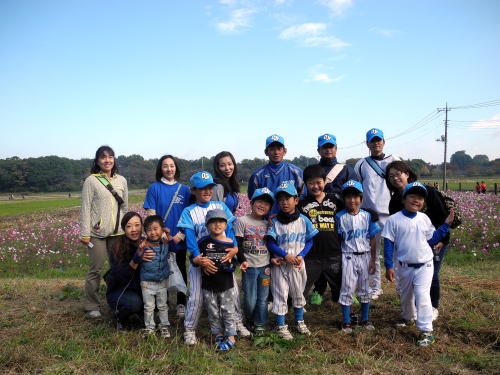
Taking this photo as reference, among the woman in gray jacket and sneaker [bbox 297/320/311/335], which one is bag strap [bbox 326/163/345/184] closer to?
sneaker [bbox 297/320/311/335]

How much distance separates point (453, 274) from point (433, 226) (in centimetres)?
363

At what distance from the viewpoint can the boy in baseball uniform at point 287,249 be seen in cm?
436

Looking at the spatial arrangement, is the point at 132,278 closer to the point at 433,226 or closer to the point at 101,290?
the point at 101,290

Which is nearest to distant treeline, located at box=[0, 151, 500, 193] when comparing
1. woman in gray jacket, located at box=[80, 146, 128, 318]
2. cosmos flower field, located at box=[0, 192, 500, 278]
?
cosmos flower field, located at box=[0, 192, 500, 278]

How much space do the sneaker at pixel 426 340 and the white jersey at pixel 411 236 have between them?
2.62 feet

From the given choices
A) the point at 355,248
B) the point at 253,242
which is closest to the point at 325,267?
the point at 355,248

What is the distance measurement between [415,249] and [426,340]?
0.98 meters

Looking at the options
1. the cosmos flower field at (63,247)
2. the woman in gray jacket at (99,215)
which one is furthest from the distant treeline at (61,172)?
the woman in gray jacket at (99,215)

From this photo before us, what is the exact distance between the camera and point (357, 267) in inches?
178

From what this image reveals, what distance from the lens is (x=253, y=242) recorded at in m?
4.41

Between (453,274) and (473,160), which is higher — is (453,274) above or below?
below

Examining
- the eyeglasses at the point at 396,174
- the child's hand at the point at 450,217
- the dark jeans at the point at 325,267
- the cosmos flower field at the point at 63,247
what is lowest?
the cosmos flower field at the point at 63,247

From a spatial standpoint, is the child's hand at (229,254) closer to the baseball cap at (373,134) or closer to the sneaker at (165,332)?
the sneaker at (165,332)

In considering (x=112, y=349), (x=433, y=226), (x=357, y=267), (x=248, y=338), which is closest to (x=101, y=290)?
(x=112, y=349)
